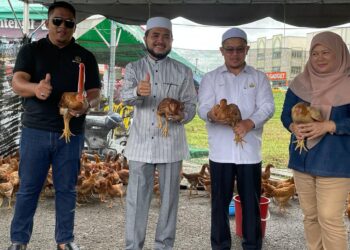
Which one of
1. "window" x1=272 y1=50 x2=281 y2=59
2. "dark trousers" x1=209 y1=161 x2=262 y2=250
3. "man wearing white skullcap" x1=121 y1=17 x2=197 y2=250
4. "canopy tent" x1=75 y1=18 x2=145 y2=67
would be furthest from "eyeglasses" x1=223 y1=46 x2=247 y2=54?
"canopy tent" x1=75 y1=18 x2=145 y2=67

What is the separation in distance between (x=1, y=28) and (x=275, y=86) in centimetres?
765

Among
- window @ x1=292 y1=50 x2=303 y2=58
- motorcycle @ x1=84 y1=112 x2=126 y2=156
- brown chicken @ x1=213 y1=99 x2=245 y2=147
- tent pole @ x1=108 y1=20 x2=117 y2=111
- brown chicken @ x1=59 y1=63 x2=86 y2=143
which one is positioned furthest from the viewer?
motorcycle @ x1=84 y1=112 x2=126 y2=156

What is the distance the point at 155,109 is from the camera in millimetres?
3047

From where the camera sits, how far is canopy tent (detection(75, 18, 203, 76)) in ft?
20.7

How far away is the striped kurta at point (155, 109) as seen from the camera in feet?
9.93

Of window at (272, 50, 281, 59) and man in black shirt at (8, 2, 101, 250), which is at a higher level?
window at (272, 50, 281, 59)

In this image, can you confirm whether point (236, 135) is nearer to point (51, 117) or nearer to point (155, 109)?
point (155, 109)

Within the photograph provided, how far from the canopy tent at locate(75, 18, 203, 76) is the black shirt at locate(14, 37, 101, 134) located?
339 cm

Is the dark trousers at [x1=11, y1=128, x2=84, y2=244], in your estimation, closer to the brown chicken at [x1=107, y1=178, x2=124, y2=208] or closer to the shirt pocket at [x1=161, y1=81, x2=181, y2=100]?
the shirt pocket at [x1=161, y1=81, x2=181, y2=100]

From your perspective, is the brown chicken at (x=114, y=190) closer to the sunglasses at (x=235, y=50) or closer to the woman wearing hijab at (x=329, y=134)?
the sunglasses at (x=235, y=50)

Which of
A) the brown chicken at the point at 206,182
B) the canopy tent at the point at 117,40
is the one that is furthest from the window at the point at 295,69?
the brown chicken at the point at 206,182

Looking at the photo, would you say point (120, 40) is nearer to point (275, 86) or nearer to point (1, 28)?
point (275, 86)

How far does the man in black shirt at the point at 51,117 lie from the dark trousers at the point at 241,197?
3.73ft

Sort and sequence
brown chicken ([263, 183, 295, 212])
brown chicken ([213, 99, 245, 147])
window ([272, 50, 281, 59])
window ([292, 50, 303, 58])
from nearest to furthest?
brown chicken ([213, 99, 245, 147]), brown chicken ([263, 183, 295, 212]), window ([292, 50, 303, 58]), window ([272, 50, 281, 59])
